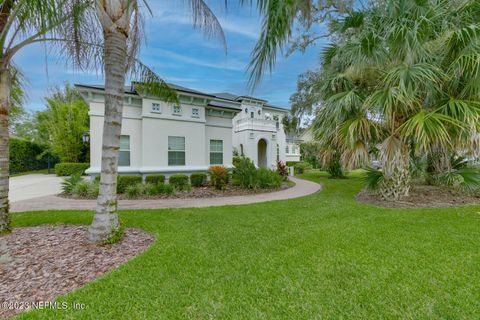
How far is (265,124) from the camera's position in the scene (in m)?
21.0

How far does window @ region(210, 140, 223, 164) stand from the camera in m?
14.1

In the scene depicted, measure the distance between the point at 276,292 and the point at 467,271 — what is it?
286 centimetres

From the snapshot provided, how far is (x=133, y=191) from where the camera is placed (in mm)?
9742

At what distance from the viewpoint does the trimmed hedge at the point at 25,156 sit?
21.8 m

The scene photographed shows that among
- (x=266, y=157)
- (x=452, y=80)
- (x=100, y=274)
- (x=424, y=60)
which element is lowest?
(x=100, y=274)

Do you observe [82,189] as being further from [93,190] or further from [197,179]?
[197,179]

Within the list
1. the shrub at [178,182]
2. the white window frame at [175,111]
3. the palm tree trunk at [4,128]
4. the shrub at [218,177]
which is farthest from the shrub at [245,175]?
the palm tree trunk at [4,128]

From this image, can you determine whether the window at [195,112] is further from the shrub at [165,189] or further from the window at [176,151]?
the shrub at [165,189]

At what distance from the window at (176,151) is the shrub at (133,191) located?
2801 millimetres

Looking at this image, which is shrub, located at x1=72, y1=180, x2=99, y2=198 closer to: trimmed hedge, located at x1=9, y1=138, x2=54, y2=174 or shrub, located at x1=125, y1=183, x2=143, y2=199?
shrub, located at x1=125, y1=183, x2=143, y2=199

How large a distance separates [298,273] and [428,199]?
736cm

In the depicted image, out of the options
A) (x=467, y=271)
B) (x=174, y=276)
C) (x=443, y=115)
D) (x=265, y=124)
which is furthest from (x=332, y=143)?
(x=265, y=124)

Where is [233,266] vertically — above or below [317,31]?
below

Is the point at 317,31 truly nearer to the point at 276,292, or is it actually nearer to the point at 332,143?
the point at 332,143
